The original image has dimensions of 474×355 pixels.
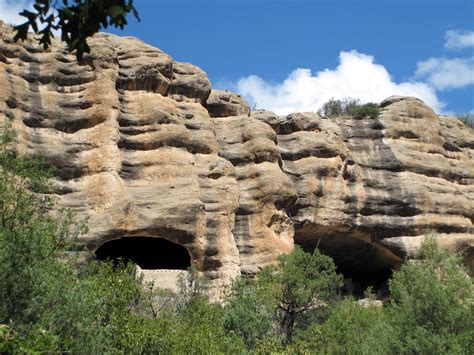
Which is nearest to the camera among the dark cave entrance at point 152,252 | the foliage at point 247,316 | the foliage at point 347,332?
the foliage at point 347,332

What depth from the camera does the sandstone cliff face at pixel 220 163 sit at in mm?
25594

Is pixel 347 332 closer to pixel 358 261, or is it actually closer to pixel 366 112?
pixel 358 261

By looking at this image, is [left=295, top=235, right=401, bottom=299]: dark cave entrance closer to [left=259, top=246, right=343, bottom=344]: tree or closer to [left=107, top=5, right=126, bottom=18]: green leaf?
[left=259, top=246, right=343, bottom=344]: tree

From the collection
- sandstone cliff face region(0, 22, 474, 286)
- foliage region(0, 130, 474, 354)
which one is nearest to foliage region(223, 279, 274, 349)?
foliage region(0, 130, 474, 354)

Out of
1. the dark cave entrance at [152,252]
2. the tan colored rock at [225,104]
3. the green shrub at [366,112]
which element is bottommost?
the dark cave entrance at [152,252]

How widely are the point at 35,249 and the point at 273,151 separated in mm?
18161

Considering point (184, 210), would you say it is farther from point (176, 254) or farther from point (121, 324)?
point (121, 324)

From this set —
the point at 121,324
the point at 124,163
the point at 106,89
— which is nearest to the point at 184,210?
the point at 124,163

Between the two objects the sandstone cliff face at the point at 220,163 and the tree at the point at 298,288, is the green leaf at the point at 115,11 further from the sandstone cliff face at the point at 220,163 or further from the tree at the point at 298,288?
the tree at the point at 298,288

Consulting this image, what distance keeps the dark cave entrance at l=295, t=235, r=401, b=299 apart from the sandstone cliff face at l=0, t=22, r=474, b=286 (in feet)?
0.38

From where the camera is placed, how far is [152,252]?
29.8m

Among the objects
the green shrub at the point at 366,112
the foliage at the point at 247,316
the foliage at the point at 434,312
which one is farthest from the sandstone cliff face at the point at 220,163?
the foliage at the point at 434,312

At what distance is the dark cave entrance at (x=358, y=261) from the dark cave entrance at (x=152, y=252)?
20.6 ft

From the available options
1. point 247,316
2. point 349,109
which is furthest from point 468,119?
point 247,316
